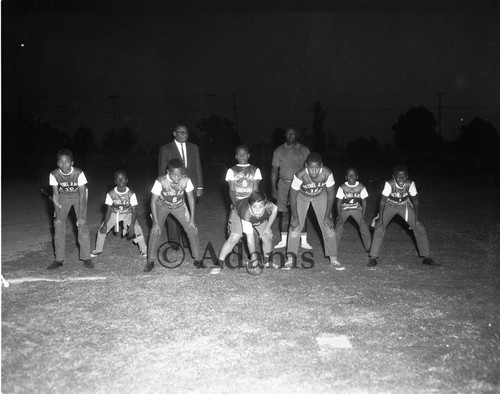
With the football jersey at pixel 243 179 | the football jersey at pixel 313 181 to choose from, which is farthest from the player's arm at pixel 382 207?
the football jersey at pixel 243 179

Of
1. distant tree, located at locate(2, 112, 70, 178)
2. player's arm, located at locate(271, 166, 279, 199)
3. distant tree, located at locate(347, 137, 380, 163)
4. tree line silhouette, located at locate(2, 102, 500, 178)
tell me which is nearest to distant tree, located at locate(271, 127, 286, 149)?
tree line silhouette, located at locate(2, 102, 500, 178)

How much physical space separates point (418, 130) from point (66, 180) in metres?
54.9

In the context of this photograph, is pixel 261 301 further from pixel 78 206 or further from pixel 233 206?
pixel 78 206

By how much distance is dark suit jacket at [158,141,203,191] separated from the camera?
755 cm

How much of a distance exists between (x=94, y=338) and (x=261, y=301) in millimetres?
1947

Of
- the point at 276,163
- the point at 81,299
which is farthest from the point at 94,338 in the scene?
the point at 276,163

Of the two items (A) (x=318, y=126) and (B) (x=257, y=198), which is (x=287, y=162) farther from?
(A) (x=318, y=126)

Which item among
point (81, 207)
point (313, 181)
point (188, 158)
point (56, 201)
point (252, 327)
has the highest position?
point (188, 158)

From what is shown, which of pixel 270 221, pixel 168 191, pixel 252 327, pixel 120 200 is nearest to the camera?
pixel 252 327

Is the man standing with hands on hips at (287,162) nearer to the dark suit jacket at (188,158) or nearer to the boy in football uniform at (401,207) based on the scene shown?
the dark suit jacket at (188,158)

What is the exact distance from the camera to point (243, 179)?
7086 millimetres

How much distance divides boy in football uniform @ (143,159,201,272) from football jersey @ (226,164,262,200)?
736 mm

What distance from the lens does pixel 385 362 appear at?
3834 mm

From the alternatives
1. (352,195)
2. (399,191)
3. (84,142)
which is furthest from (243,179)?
(84,142)
